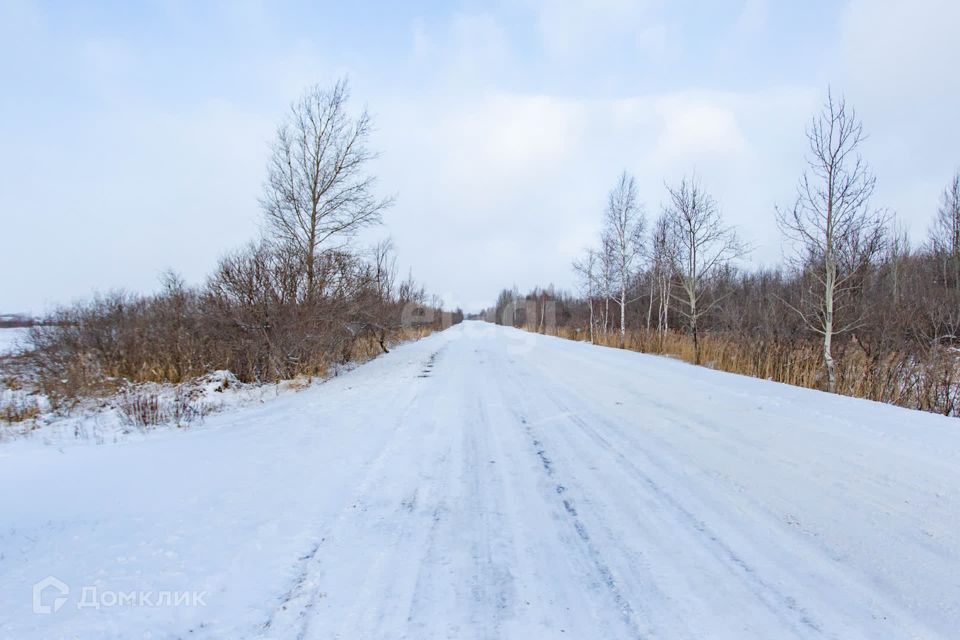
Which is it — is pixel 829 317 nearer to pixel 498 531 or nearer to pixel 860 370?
pixel 860 370

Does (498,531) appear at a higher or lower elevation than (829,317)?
lower

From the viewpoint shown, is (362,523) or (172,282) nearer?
(362,523)

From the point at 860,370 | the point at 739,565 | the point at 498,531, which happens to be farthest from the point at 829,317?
the point at 498,531

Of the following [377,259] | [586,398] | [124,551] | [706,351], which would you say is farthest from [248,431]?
[377,259]

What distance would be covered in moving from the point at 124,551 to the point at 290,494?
→ 0.99m

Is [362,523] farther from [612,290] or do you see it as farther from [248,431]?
[612,290]

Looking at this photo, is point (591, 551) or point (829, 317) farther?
point (829, 317)

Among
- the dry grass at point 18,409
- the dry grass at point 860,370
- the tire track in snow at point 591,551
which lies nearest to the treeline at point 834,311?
the dry grass at point 860,370

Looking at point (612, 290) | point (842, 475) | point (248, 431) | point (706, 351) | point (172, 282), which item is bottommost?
point (248, 431)

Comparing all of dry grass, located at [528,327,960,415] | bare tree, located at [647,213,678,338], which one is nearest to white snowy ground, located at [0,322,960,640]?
dry grass, located at [528,327,960,415]

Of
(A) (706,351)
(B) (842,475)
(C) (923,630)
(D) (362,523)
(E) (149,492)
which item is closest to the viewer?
(C) (923,630)

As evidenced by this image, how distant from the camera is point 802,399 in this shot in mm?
5992

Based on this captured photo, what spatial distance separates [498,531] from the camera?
2607 mm

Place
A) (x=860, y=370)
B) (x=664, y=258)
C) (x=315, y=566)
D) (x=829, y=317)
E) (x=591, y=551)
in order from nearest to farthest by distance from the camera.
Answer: (x=315, y=566), (x=591, y=551), (x=860, y=370), (x=829, y=317), (x=664, y=258)
